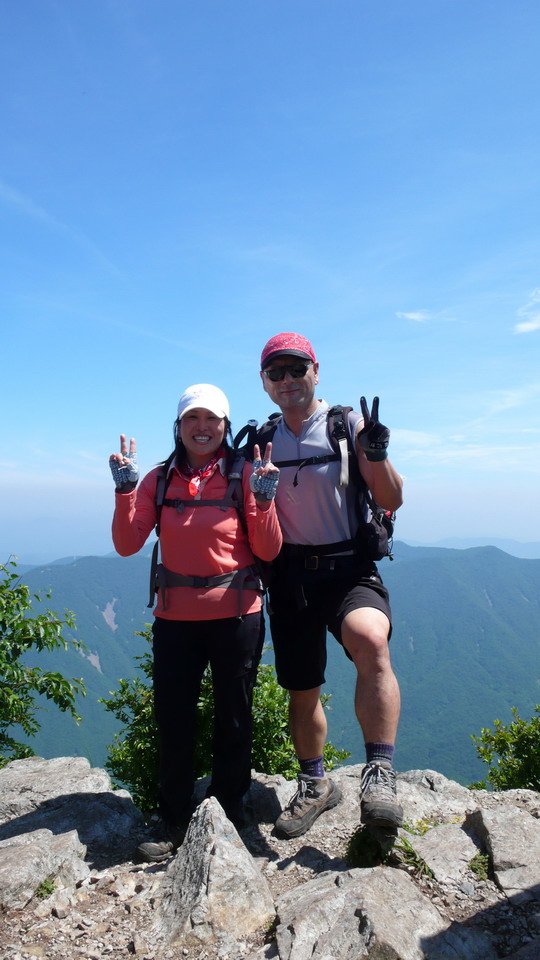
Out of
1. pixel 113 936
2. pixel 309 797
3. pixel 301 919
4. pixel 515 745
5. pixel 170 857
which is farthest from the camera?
pixel 515 745

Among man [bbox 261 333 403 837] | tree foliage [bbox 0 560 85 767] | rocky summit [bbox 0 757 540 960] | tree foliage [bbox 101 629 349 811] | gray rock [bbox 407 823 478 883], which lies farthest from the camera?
tree foliage [bbox 0 560 85 767]

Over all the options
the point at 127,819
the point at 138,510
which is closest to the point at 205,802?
the point at 127,819

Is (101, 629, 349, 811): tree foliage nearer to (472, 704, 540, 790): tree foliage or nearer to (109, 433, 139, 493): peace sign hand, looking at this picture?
(472, 704, 540, 790): tree foliage

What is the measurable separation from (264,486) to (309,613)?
4.38ft

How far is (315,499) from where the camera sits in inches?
216

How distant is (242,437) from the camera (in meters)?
5.89

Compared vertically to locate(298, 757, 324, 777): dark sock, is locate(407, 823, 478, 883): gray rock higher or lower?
lower

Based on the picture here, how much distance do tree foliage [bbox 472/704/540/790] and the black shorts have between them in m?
3.13

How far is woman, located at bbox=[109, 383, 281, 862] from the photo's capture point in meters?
5.25

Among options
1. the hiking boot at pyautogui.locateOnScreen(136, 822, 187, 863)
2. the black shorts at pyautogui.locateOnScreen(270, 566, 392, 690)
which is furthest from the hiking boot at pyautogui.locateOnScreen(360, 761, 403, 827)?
the hiking boot at pyautogui.locateOnScreen(136, 822, 187, 863)

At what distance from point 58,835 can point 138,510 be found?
2915 mm

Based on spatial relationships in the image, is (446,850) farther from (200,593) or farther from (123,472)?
(123,472)

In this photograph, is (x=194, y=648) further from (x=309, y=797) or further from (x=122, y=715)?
(x=122, y=715)

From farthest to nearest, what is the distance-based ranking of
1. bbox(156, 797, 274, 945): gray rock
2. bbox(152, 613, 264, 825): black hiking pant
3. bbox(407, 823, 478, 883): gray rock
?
1. bbox(152, 613, 264, 825): black hiking pant
2. bbox(407, 823, 478, 883): gray rock
3. bbox(156, 797, 274, 945): gray rock
